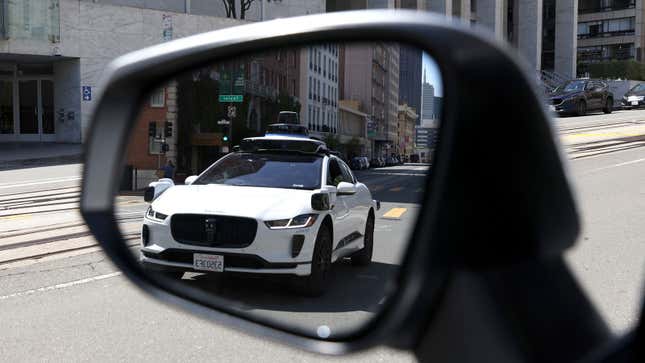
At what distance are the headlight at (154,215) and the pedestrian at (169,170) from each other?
0.44 feet

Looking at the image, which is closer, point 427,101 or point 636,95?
point 427,101

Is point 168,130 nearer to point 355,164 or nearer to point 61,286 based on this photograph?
point 355,164

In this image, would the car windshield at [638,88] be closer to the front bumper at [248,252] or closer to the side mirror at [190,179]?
the front bumper at [248,252]

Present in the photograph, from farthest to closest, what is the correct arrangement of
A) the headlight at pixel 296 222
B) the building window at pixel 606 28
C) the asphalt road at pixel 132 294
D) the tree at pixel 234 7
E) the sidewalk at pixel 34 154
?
the building window at pixel 606 28, the tree at pixel 234 7, the sidewalk at pixel 34 154, the headlight at pixel 296 222, the asphalt road at pixel 132 294

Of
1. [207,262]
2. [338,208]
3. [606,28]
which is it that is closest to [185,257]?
[207,262]

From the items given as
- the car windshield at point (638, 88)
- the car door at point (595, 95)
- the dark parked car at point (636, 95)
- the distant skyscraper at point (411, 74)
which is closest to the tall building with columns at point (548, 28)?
the car windshield at point (638, 88)

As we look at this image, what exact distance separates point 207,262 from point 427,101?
842mm

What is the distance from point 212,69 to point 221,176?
34cm

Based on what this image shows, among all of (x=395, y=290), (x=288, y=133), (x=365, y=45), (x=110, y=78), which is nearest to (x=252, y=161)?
(x=288, y=133)

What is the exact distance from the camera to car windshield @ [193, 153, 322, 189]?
1635mm

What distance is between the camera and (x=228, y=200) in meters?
1.86

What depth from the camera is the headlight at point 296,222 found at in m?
1.94

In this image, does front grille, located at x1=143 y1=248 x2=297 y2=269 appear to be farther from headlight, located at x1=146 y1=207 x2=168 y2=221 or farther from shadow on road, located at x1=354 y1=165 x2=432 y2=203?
shadow on road, located at x1=354 y1=165 x2=432 y2=203

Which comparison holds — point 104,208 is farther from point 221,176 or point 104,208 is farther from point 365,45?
point 365,45
